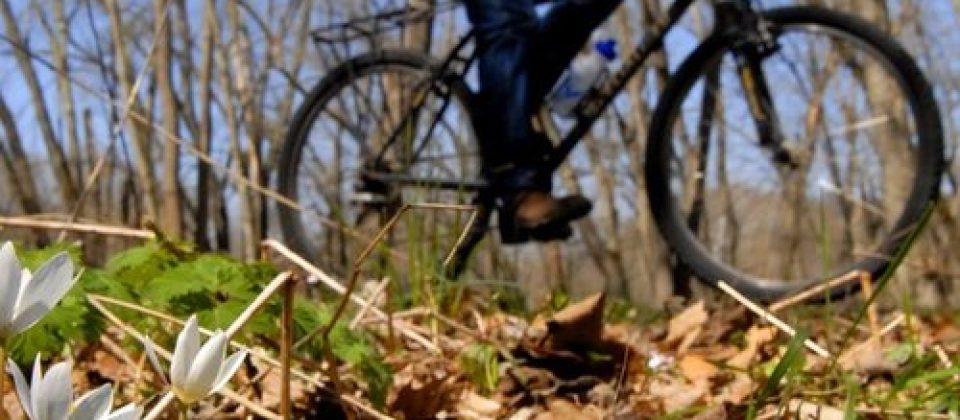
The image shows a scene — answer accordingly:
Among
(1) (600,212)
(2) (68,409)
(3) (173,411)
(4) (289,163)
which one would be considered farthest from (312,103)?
(1) (600,212)

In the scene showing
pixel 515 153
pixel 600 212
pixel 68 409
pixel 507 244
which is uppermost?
pixel 68 409

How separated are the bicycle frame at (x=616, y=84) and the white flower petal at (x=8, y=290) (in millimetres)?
2324

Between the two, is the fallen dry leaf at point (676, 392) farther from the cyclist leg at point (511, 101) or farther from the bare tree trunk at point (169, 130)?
the bare tree trunk at point (169, 130)

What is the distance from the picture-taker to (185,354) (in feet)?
1.55

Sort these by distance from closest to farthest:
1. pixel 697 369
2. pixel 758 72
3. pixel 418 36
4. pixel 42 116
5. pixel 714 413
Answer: pixel 714 413 < pixel 697 369 < pixel 758 72 < pixel 418 36 < pixel 42 116

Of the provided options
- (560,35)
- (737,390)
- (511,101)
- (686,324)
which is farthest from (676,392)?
(560,35)

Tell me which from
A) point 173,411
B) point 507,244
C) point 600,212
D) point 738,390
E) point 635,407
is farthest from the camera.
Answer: point 600,212

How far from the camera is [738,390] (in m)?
1.29

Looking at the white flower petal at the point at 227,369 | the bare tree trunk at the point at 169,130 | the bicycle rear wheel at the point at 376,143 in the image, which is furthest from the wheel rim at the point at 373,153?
the white flower petal at the point at 227,369

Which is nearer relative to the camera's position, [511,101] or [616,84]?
[511,101]

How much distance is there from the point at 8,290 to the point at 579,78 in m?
2.96

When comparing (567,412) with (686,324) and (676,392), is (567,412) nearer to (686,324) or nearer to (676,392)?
(676,392)

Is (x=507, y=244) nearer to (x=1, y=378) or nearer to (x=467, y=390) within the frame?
(x=467, y=390)

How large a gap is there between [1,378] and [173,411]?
223 millimetres
